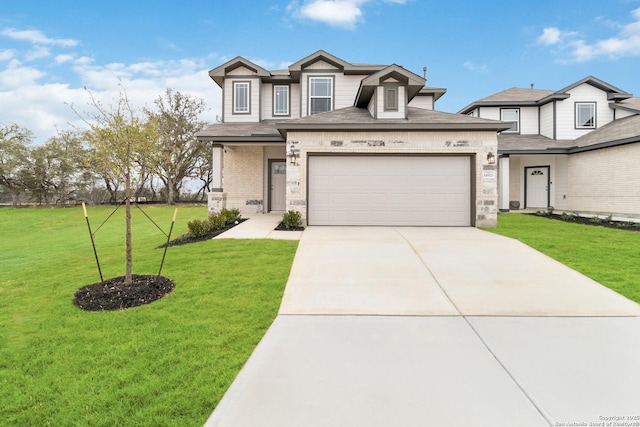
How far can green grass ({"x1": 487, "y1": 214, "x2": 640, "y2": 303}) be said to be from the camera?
17.9ft

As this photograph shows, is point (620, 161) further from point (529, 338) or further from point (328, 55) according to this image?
point (529, 338)

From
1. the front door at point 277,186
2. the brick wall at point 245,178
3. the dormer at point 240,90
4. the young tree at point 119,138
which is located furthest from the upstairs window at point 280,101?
the young tree at point 119,138

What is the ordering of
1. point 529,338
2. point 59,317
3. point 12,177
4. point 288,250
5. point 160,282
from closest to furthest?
1. point 529,338
2. point 59,317
3. point 160,282
4. point 288,250
5. point 12,177

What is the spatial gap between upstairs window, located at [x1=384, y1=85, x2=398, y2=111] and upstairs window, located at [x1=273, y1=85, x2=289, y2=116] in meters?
6.18

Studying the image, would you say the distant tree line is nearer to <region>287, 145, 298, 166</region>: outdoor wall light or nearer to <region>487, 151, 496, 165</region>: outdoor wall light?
<region>287, 145, 298, 166</region>: outdoor wall light

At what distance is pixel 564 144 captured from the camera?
619 inches

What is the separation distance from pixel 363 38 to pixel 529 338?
17.3 m

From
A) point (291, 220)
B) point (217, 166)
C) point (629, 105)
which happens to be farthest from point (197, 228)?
point (629, 105)

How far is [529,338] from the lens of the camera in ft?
11.5

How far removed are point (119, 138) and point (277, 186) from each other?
10163 millimetres

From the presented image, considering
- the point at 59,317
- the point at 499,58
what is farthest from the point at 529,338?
the point at 499,58

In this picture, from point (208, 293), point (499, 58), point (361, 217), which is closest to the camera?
point (208, 293)

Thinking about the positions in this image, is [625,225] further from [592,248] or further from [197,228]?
[197,228]

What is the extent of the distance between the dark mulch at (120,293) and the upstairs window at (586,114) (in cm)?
2040
